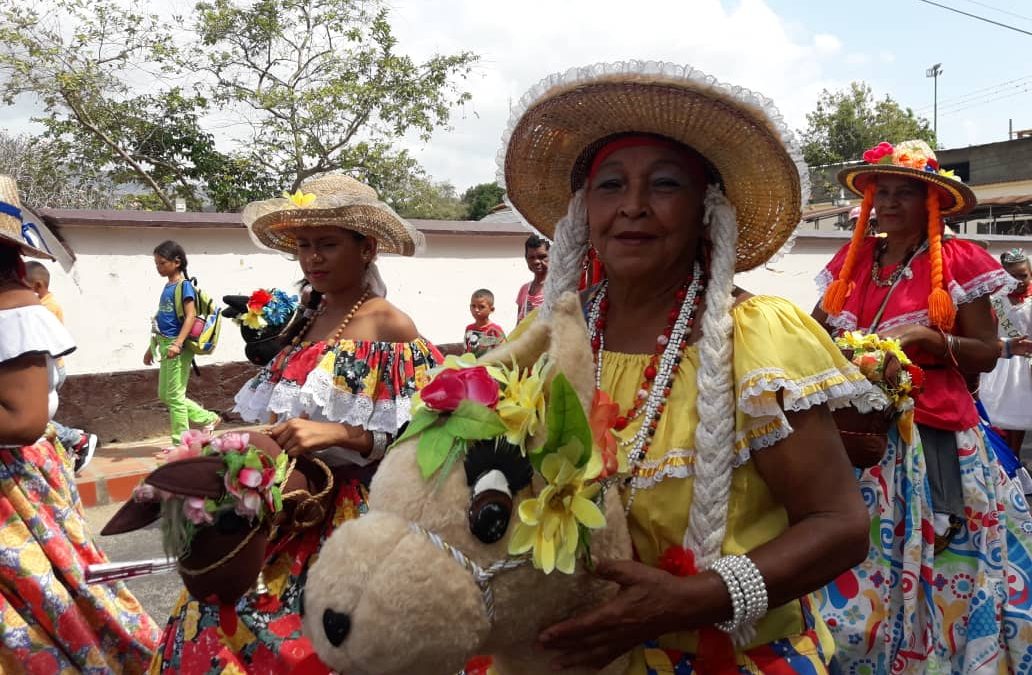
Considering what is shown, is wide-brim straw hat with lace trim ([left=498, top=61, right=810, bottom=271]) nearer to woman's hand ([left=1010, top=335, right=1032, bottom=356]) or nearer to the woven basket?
the woven basket

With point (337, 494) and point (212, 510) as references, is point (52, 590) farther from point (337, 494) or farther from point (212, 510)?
point (212, 510)

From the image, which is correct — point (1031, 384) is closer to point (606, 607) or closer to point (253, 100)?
point (606, 607)

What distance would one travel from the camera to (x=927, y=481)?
11.4 ft

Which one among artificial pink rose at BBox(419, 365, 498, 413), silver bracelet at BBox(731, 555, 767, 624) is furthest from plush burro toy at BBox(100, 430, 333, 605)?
silver bracelet at BBox(731, 555, 767, 624)

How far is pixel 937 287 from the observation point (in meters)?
3.50

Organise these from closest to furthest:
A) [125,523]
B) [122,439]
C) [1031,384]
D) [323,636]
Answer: [323,636] < [125,523] < [1031,384] < [122,439]

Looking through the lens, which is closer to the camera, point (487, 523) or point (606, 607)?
point (487, 523)

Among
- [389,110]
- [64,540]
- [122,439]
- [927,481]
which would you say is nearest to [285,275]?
[122,439]

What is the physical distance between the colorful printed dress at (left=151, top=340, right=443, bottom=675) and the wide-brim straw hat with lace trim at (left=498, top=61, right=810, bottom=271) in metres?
1.04

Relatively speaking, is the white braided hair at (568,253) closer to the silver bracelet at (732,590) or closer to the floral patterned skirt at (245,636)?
the silver bracelet at (732,590)

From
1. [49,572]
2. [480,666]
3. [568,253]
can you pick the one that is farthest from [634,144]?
[49,572]

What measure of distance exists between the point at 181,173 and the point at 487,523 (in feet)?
60.5

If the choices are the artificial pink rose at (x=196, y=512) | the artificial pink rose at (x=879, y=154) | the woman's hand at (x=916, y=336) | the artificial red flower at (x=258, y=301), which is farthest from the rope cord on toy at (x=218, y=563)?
the artificial pink rose at (x=879, y=154)

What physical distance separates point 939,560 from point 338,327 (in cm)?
275
